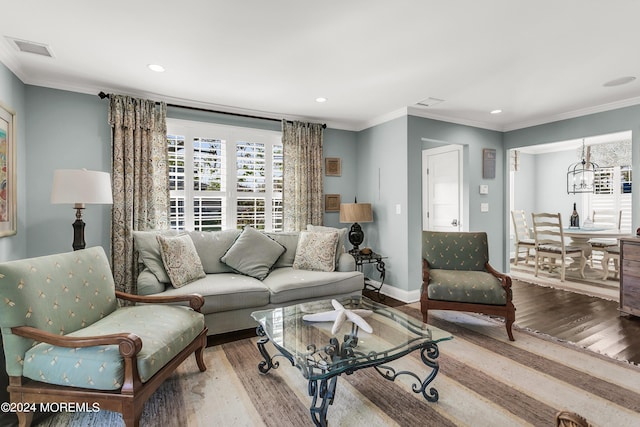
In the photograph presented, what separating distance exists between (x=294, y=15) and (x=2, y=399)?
2915 millimetres

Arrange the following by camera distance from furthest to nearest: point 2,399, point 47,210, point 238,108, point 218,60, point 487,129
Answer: point 487,129, point 238,108, point 47,210, point 218,60, point 2,399

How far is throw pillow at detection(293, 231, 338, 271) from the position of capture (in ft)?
11.9

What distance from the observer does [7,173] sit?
105 inches

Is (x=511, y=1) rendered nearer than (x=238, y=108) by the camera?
Yes

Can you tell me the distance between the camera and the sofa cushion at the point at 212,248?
11.3 ft

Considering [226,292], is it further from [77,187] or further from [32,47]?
[32,47]

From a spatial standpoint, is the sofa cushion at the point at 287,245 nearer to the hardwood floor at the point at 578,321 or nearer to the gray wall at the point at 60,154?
the hardwood floor at the point at 578,321

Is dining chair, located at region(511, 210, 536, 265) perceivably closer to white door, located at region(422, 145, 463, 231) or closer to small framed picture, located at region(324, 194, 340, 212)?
white door, located at region(422, 145, 463, 231)

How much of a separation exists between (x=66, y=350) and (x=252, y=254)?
197cm

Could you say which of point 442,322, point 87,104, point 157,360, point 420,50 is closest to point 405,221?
point 442,322

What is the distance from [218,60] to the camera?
9.02 ft

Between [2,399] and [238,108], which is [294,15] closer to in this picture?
[238,108]

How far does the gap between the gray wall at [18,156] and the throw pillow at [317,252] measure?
8.37 feet

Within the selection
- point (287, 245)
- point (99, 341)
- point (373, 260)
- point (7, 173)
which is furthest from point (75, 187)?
point (373, 260)
